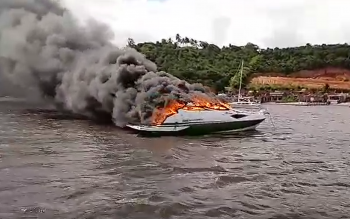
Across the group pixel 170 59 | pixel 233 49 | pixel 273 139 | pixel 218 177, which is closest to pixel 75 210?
pixel 218 177

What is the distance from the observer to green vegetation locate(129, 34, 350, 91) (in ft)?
419

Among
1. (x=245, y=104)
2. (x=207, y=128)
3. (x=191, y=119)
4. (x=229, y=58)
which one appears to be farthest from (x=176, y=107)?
(x=229, y=58)

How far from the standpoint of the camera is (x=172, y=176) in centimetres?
2030

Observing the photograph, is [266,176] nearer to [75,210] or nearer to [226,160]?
[226,160]

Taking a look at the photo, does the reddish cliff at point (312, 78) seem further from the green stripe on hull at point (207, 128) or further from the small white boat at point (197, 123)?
the small white boat at point (197, 123)

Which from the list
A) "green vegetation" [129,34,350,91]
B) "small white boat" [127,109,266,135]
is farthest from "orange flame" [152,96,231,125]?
"green vegetation" [129,34,350,91]

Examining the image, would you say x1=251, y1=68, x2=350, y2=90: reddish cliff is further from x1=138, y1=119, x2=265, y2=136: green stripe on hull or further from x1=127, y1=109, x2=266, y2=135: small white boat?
x1=127, y1=109, x2=266, y2=135: small white boat

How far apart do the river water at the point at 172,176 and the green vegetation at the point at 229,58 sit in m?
86.1

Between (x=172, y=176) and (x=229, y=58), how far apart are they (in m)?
139

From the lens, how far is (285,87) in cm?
14138

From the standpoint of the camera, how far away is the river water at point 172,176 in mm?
15141

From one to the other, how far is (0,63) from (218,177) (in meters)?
43.5

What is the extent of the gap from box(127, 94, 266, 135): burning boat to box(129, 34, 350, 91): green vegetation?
8120 cm

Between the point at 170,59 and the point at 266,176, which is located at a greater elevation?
the point at 170,59
